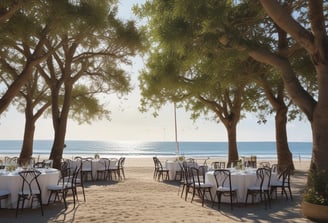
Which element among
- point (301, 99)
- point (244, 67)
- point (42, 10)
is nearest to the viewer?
point (301, 99)

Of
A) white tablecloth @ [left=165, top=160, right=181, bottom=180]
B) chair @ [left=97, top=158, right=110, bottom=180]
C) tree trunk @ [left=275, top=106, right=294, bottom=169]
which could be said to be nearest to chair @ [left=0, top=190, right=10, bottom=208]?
chair @ [left=97, top=158, right=110, bottom=180]

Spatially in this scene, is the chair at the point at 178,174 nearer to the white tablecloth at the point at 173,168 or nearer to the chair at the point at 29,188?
the white tablecloth at the point at 173,168

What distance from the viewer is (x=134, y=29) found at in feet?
47.8

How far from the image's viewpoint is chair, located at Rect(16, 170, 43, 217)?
717cm

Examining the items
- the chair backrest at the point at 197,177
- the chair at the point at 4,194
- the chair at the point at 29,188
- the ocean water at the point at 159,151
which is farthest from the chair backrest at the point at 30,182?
the ocean water at the point at 159,151

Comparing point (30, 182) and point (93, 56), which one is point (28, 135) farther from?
point (30, 182)

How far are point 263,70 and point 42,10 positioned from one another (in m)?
8.59

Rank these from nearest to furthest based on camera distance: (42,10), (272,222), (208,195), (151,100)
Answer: (272,222) → (208,195) → (42,10) → (151,100)

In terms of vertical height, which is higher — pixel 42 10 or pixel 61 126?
pixel 42 10

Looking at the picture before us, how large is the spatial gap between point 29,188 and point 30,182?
0.44ft

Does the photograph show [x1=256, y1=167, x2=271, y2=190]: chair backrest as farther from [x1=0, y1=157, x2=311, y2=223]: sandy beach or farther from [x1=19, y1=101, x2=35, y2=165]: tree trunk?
[x1=19, y1=101, x2=35, y2=165]: tree trunk

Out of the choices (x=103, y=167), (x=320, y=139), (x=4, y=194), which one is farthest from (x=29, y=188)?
(x=103, y=167)

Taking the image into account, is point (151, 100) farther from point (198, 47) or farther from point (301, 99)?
point (301, 99)

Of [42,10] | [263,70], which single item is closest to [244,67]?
[263,70]
